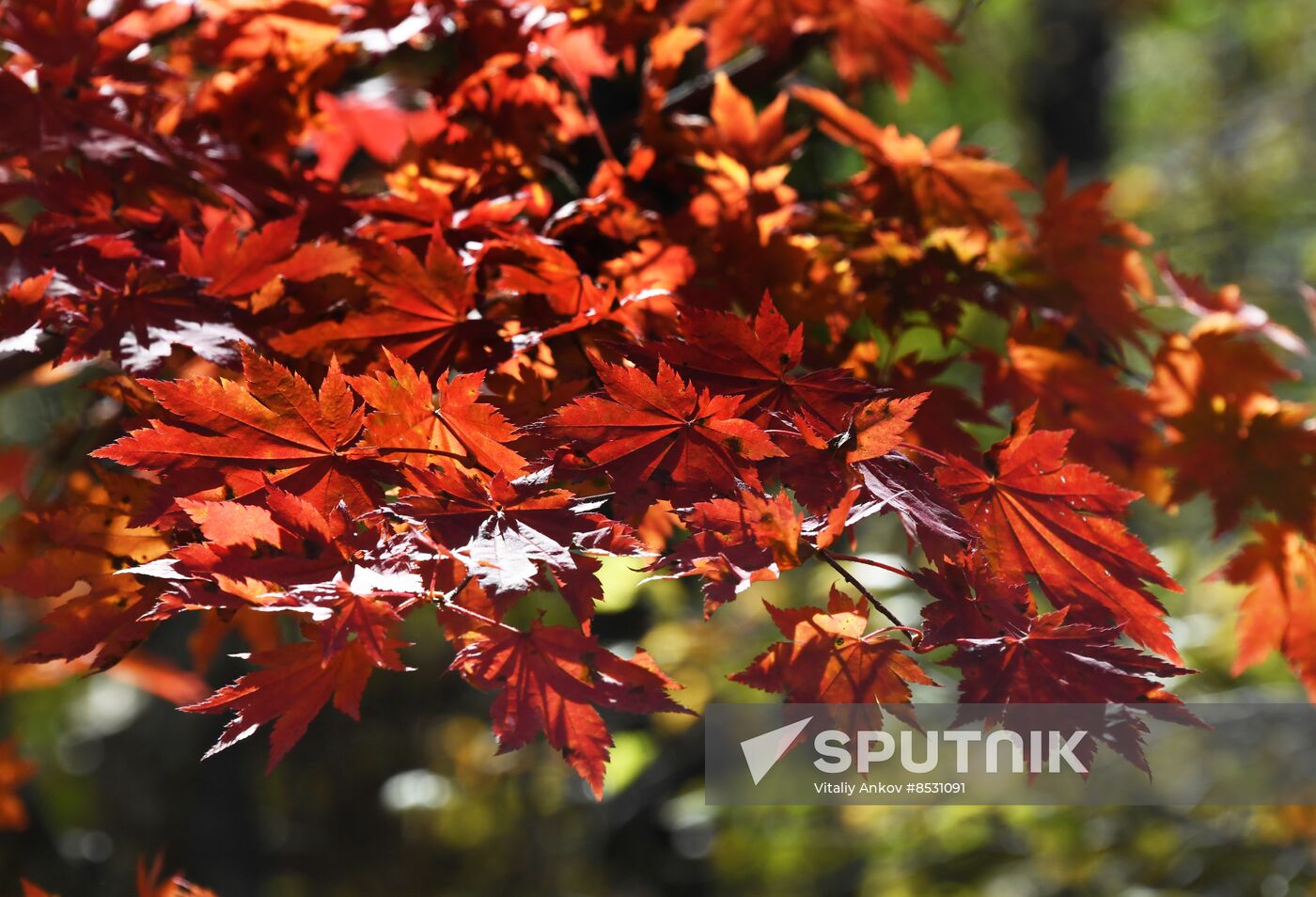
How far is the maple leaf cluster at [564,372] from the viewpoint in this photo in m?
0.70

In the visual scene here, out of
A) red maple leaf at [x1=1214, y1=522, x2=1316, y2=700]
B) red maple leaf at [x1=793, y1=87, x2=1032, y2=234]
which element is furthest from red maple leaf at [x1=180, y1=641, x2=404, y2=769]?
red maple leaf at [x1=1214, y1=522, x2=1316, y2=700]

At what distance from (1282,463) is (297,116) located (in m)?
1.13

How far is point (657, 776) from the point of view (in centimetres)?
263

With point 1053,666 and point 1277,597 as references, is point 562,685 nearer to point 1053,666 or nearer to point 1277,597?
point 1053,666

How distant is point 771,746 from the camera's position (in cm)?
87

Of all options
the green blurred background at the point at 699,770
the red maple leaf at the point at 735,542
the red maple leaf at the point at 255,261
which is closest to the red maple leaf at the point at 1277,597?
the green blurred background at the point at 699,770

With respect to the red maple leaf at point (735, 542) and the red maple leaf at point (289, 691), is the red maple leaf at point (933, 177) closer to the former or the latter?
the red maple leaf at point (735, 542)

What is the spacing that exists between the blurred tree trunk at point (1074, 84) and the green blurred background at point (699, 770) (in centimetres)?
1

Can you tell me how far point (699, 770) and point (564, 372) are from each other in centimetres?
199

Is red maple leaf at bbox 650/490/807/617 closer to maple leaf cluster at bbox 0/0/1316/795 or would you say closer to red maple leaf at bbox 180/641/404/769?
maple leaf cluster at bbox 0/0/1316/795

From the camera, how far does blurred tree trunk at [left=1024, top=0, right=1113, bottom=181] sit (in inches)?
175

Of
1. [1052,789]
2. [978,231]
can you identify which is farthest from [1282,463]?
[1052,789]

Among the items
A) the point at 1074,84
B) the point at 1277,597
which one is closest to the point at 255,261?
the point at 1277,597

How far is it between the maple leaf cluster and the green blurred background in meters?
0.14
